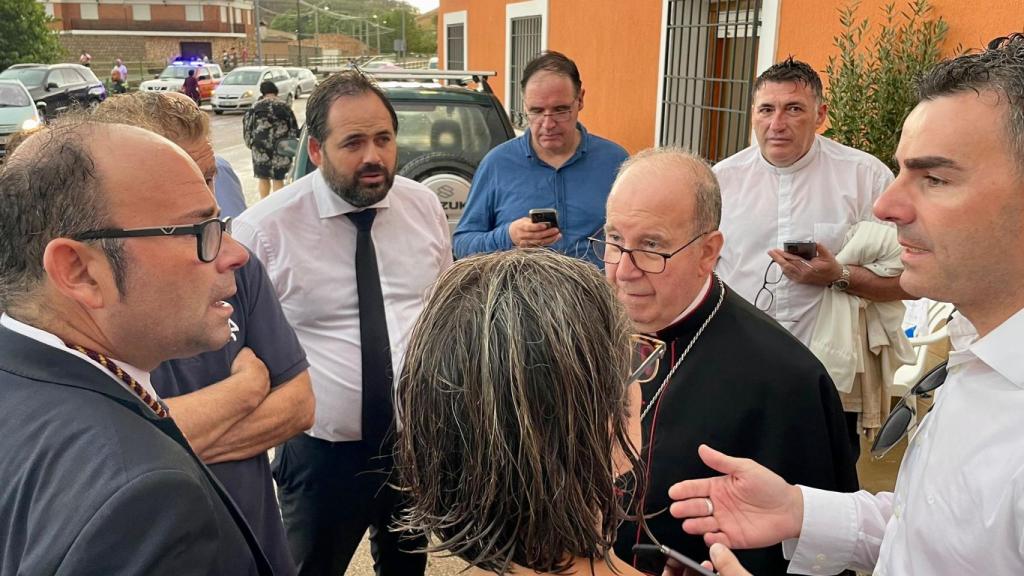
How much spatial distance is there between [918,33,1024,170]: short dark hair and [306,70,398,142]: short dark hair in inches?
79.1

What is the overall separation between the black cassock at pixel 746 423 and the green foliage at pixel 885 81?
121 inches

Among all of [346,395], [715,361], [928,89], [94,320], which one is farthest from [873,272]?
[94,320]

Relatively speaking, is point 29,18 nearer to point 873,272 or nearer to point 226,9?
point 873,272

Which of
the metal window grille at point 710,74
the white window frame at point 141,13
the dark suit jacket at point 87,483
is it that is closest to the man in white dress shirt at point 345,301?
the dark suit jacket at point 87,483

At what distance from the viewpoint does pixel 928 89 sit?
57.3 inches

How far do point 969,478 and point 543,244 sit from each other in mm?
2192

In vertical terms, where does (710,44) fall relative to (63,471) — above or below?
above

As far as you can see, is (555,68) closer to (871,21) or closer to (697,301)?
(697,301)

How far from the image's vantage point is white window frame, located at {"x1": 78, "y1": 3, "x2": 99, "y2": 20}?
59.1m

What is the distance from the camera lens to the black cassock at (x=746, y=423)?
199 cm

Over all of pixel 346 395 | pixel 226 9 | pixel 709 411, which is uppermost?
pixel 226 9

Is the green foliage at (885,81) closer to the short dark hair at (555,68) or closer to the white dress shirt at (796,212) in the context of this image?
the white dress shirt at (796,212)

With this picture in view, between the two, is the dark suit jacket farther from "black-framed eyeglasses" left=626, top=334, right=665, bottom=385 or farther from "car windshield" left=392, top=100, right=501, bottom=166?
"car windshield" left=392, top=100, right=501, bottom=166

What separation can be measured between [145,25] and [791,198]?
67.6 m
